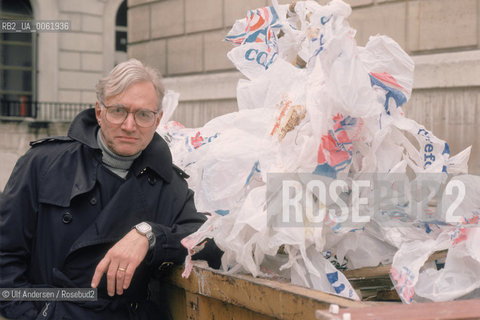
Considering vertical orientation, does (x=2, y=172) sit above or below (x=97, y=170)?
below

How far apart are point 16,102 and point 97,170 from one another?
14.6 meters

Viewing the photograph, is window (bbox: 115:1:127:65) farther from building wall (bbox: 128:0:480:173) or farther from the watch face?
the watch face

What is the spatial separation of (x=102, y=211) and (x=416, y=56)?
3940 mm

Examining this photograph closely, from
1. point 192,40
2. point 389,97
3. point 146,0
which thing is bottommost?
point 389,97

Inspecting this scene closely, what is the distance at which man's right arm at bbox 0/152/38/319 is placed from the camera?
2152mm

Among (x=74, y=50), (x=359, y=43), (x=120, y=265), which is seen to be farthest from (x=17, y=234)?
(x=74, y=50)

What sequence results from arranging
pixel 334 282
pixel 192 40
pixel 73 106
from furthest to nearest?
1. pixel 73 106
2. pixel 192 40
3. pixel 334 282

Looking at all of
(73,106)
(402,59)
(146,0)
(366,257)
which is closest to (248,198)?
(366,257)

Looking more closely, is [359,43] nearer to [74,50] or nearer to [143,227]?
[143,227]

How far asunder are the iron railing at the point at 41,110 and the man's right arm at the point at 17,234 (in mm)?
13323

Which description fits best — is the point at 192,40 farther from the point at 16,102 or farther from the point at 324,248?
the point at 16,102

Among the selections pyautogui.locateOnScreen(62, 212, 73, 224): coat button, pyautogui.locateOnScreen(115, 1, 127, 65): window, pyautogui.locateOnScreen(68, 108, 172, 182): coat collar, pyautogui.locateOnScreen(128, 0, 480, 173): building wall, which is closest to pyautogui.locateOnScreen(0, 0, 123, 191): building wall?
pyautogui.locateOnScreen(115, 1, 127, 65): window

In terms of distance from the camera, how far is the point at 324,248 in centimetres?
196

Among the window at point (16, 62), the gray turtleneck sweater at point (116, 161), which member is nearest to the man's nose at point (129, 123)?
the gray turtleneck sweater at point (116, 161)
